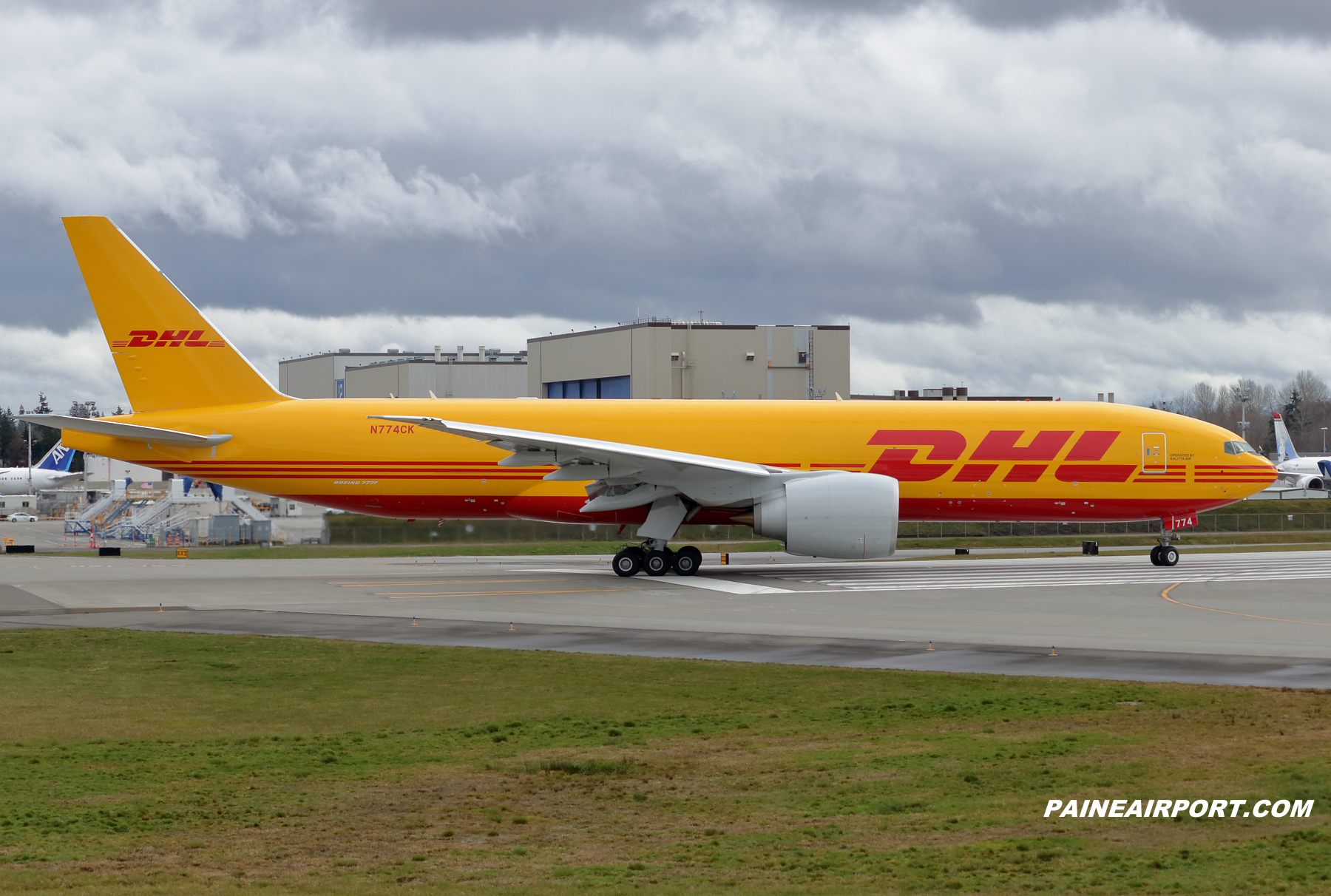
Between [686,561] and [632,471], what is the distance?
9.78ft

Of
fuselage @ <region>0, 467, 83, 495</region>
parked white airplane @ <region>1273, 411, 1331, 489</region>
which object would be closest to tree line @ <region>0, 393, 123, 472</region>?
fuselage @ <region>0, 467, 83, 495</region>

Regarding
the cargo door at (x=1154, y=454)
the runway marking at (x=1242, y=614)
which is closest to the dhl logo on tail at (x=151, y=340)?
the runway marking at (x=1242, y=614)

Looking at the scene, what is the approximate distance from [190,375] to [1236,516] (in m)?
45.7

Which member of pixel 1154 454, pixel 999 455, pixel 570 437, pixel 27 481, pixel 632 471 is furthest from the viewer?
pixel 27 481

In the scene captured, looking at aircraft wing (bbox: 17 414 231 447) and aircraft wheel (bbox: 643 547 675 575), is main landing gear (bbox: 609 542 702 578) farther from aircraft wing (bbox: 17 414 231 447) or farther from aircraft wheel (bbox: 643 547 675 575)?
aircraft wing (bbox: 17 414 231 447)

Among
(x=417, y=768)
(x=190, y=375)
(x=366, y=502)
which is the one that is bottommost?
(x=417, y=768)

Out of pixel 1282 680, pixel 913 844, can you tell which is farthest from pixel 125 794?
pixel 1282 680

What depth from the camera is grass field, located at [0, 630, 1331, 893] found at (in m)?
7.38

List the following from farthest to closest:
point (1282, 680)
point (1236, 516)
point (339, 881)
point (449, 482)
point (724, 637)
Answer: point (1236, 516) → point (449, 482) → point (724, 637) → point (1282, 680) → point (339, 881)

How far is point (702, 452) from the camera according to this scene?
32.1 meters

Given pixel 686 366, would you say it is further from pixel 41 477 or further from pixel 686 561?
pixel 41 477

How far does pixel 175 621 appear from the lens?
21594 mm

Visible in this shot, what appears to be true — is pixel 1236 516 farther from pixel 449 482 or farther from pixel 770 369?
pixel 449 482

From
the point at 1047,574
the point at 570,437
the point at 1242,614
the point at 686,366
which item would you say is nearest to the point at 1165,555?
the point at 1047,574
